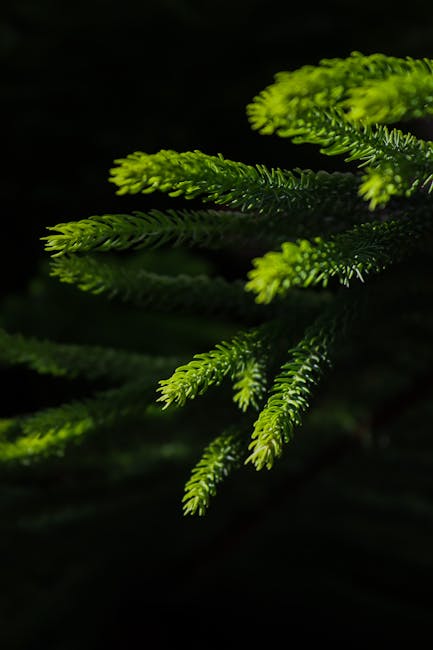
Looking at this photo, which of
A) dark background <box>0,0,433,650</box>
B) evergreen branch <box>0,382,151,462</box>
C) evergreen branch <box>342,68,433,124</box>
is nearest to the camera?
evergreen branch <box>342,68,433,124</box>

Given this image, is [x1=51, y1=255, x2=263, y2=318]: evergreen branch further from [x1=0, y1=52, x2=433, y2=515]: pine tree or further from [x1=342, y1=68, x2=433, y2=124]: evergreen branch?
[x1=342, y1=68, x2=433, y2=124]: evergreen branch

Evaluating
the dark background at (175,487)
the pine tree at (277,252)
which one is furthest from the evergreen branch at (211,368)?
the dark background at (175,487)

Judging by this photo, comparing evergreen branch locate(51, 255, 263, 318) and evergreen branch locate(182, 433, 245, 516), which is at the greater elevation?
evergreen branch locate(51, 255, 263, 318)

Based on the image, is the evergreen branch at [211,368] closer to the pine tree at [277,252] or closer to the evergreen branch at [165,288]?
the pine tree at [277,252]

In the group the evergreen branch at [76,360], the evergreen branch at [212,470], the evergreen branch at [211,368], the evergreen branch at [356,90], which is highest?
the evergreen branch at [76,360]

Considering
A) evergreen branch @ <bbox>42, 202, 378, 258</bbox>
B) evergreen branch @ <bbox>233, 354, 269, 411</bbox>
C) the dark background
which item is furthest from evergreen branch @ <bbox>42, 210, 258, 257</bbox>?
the dark background

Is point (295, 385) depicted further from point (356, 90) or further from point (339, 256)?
point (356, 90)

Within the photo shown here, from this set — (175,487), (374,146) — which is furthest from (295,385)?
(175,487)
